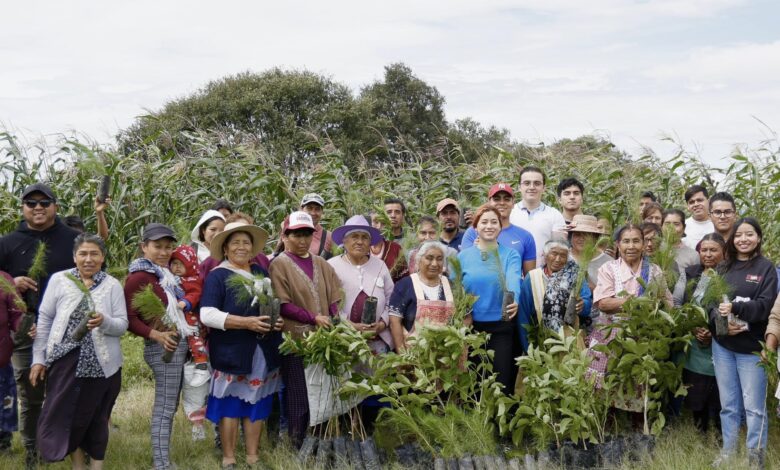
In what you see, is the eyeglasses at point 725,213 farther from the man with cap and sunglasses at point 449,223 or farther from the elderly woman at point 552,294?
the man with cap and sunglasses at point 449,223

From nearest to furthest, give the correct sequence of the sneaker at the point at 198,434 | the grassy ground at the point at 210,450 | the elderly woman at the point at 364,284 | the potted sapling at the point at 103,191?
1. the grassy ground at the point at 210,450
2. the elderly woman at the point at 364,284
3. the potted sapling at the point at 103,191
4. the sneaker at the point at 198,434

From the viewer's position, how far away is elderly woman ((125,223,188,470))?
5.47 m

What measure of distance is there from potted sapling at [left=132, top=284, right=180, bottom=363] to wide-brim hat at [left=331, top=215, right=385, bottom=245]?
1.52m

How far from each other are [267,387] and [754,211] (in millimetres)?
5586

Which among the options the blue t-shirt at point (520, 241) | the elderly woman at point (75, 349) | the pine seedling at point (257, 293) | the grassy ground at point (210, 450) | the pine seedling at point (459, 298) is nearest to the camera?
the elderly woman at point (75, 349)

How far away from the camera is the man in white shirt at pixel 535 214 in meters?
6.95

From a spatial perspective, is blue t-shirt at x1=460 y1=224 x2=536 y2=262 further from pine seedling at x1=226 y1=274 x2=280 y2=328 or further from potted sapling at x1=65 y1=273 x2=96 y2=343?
potted sapling at x1=65 y1=273 x2=96 y2=343

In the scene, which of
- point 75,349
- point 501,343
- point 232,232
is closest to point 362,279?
point 232,232

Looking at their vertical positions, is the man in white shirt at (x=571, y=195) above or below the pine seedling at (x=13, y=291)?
above

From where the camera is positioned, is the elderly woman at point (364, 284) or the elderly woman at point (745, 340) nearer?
the elderly woman at point (745, 340)

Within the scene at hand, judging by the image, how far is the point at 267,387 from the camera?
5793 millimetres

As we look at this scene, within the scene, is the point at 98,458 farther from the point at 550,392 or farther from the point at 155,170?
the point at 155,170

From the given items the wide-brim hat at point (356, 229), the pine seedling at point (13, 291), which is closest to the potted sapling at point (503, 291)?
the wide-brim hat at point (356, 229)

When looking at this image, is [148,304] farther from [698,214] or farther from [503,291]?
[698,214]
